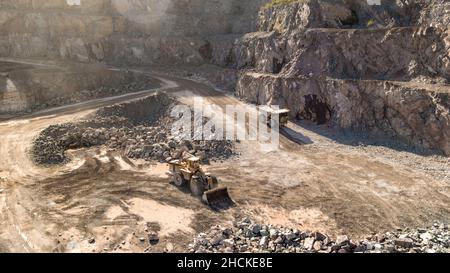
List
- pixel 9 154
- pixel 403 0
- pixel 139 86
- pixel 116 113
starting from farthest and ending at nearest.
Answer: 1. pixel 139 86
2. pixel 116 113
3. pixel 403 0
4. pixel 9 154

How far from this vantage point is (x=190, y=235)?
56.2 feet

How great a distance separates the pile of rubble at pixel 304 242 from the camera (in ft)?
49.3

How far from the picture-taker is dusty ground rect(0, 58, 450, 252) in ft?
57.2

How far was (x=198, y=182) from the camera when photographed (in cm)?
2109

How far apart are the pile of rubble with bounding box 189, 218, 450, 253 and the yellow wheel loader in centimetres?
331

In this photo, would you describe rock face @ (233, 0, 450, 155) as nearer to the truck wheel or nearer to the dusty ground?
the dusty ground

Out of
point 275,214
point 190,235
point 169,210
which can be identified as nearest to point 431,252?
point 275,214

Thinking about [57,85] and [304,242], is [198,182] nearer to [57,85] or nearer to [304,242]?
[304,242]

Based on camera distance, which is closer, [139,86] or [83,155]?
[83,155]

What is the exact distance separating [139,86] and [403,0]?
1114 inches

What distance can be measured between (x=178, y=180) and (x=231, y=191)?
3.31 metres

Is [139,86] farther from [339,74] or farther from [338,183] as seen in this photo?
[338,183]

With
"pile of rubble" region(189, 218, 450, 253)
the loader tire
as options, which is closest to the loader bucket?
the loader tire

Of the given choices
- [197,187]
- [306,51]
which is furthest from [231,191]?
[306,51]
